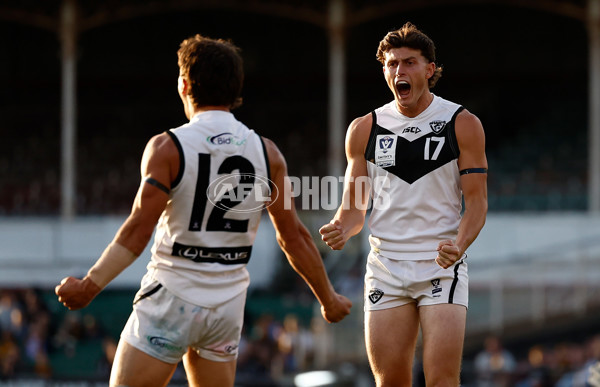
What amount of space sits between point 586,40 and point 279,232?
2133 centimetres

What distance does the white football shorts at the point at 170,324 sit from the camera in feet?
14.7

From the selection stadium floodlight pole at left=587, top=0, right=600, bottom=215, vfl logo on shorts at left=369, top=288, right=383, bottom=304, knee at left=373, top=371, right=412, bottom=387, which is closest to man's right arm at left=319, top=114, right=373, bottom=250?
vfl logo on shorts at left=369, top=288, right=383, bottom=304

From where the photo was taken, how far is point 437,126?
5227 mm

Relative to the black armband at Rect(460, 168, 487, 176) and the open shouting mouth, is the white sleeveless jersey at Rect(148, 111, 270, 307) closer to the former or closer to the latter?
the open shouting mouth

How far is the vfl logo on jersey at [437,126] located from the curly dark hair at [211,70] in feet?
3.62

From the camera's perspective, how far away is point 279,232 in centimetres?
496

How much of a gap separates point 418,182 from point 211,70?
4.21 ft

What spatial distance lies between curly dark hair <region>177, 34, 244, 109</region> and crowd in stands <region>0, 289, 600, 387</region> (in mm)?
7004

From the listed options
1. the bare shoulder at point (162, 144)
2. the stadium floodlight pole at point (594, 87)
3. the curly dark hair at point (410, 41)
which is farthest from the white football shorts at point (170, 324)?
the stadium floodlight pole at point (594, 87)

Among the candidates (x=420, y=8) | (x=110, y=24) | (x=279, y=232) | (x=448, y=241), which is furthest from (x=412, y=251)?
(x=110, y=24)

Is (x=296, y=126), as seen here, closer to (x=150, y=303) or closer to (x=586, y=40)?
(x=586, y=40)

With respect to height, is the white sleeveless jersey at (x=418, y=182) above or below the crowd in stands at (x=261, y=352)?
above

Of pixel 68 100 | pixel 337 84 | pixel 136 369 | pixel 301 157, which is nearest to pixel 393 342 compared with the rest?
pixel 136 369

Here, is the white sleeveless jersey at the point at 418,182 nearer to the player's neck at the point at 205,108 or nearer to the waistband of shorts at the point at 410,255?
the waistband of shorts at the point at 410,255
